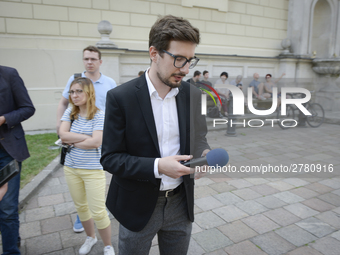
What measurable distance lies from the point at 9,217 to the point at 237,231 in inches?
90.6

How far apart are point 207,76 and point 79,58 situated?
4.43 metres

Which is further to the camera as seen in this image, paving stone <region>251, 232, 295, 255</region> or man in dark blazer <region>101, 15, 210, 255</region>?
paving stone <region>251, 232, 295, 255</region>

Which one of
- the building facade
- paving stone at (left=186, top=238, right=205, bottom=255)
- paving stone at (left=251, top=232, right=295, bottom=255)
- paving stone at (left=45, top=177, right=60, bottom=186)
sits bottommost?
paving stone at (left=186, top=238, right=205, bottom=255)

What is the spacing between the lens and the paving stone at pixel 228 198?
3.76m

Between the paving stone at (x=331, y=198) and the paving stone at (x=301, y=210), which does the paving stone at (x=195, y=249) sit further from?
the paving stone at (x=331, y=198)

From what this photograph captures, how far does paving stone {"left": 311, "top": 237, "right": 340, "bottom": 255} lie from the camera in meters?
2.69

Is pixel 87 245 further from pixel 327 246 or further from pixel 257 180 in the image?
pixel 257 180

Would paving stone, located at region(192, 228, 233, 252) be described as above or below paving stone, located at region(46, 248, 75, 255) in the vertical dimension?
below

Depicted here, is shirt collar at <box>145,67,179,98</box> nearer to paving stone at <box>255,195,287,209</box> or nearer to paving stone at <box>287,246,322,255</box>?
paving stone at <box>287,246,322,255</box>

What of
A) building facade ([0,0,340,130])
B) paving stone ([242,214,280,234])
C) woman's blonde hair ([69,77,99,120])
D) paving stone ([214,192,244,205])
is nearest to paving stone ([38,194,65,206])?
woman's blonde hair ([69,77,99,120])

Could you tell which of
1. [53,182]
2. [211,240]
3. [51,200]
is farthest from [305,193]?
[53,182]

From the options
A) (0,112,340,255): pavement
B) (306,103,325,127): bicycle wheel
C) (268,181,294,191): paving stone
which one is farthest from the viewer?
(306,103,325,127): bicycle wheel

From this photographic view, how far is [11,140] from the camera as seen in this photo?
247 centimetres

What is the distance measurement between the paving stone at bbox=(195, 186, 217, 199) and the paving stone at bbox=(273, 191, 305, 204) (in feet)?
Answer: 3.01
